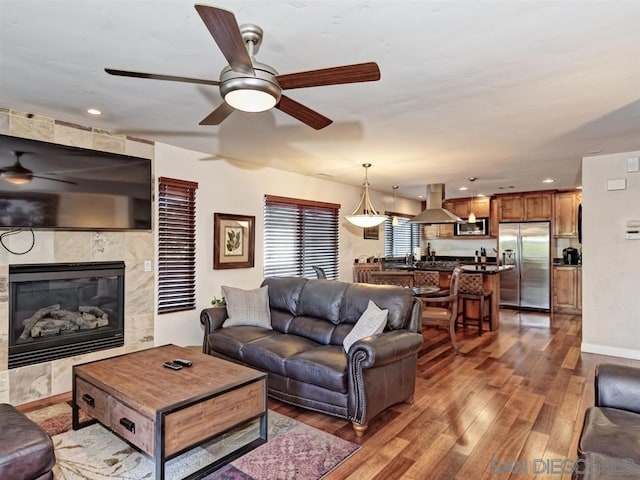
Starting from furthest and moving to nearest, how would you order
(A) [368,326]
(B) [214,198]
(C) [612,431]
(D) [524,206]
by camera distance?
(D) [524,206] < (B) [214,198] < (A) [368,326] < (C) [612,431]

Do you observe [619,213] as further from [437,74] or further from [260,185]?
[260,185]

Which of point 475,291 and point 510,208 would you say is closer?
point 475,291

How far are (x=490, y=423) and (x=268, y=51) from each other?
3039 mm

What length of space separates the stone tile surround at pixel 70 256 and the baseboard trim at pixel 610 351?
528 cm

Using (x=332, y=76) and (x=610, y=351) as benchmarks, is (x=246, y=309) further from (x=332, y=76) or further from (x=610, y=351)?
(x=610, y=351)

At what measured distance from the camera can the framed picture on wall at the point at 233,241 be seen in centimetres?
477

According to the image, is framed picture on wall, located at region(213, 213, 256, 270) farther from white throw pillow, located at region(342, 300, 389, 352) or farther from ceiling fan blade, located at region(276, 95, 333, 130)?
ceiling fan blade, located at region(276, 95, 333, 130)

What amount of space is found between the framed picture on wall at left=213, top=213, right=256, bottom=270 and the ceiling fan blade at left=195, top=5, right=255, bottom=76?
325cm

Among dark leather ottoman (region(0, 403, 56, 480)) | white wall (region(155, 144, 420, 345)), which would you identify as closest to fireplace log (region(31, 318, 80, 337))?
white wall (region(155, 144, 420, 345))

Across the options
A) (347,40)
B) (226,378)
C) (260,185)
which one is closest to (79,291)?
(226,378)

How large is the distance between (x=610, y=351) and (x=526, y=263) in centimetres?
309

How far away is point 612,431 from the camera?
176cm

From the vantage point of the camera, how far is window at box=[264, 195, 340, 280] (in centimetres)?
557

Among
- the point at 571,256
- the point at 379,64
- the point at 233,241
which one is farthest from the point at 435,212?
the point at 379,64
